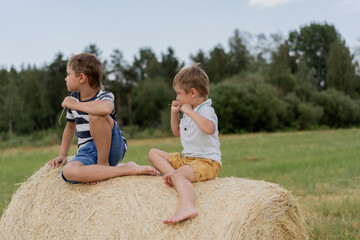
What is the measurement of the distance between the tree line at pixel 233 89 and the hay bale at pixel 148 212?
101 ft

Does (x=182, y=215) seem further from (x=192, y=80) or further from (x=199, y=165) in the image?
(x=192, y=80)

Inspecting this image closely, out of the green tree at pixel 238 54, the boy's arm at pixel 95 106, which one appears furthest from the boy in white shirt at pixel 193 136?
the green tree at pixel 238 54

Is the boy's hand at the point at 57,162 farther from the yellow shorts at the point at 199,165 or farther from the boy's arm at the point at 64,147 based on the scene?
the yellow shorts at the point at 199,165

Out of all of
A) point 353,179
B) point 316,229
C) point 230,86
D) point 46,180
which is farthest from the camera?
point 230,86

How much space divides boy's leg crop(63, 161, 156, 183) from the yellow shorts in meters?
0.27

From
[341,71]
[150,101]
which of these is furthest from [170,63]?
[341,71]

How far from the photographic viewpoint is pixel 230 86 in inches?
1452

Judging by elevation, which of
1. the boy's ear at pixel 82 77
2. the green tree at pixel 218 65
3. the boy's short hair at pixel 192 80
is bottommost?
the boy's short hair at pixel 192 80

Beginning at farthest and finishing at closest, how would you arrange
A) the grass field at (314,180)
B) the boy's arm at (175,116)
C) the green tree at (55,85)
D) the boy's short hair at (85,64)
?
the green tree at (55,85), the grass field at (314,180), the boy's short hair at (85,64), the boy's arm at (175,116)

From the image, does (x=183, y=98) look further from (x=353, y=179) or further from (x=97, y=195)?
(x=353, y=179)

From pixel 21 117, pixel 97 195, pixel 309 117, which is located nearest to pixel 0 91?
pixel 21 117

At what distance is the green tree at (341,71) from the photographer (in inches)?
1960

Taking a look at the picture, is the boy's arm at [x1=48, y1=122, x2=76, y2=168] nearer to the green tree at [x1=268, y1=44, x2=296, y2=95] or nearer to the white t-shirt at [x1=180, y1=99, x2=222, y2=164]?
the white t-shirt at [x1=180, y1=99, x2=222, y2=164]

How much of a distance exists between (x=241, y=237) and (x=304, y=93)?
140ft
